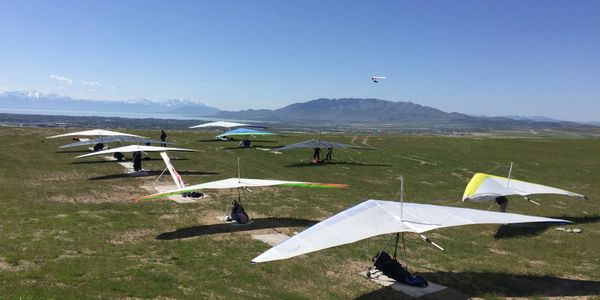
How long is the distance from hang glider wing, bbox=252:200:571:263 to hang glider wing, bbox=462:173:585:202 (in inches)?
326

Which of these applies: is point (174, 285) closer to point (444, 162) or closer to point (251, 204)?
point (251, 204)

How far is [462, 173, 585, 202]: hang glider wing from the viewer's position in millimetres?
24375

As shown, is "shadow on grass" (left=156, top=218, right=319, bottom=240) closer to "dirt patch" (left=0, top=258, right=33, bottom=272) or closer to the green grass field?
the green grass field

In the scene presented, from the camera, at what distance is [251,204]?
28.1 meters

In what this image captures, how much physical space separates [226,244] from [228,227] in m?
2.98

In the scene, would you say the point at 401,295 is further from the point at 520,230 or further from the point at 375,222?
the point at 520,230

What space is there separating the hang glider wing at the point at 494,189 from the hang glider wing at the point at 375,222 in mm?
8293

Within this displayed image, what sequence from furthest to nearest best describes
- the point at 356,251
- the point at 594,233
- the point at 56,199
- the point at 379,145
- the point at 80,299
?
the point at 379,145, the point at 56,199, the point at 594,233, the point at 356,251, the point at 80,299

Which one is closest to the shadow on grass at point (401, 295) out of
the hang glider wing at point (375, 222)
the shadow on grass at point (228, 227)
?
the hang glider wing at point (375, 222)

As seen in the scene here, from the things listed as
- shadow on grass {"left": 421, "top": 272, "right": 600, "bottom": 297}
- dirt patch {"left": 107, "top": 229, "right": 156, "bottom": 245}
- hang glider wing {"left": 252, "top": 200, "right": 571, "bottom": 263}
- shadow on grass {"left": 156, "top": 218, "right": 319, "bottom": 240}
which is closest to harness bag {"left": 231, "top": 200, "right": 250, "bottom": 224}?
shadow on grass {"left": 156, "top": 218, "right": 319, "bottom": 240}

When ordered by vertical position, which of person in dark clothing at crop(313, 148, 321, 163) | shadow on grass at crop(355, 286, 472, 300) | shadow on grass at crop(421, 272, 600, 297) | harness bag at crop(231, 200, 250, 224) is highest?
person in dark clothing at crop(313, 148, 321, 163)

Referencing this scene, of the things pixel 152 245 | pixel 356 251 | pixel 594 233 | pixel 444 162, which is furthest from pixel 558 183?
pixel 152 245

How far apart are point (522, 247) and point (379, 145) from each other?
54284 millimetres

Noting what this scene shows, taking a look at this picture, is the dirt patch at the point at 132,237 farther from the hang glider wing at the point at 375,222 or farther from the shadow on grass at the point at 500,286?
the shadow on grass at the point at 500,286
